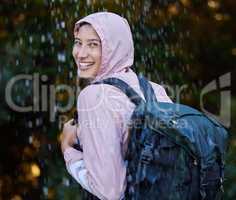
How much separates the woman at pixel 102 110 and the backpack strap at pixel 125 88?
11 mm

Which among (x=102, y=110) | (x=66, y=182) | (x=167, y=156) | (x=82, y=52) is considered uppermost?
(x=82, y=52)

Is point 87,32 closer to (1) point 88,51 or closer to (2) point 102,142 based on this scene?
(1) point 88,51

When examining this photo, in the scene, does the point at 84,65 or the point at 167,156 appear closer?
the point at 167,156

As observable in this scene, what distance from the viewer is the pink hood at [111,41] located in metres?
1.76

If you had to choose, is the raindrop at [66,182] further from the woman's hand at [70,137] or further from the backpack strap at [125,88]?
the backpack strap at [125,88]

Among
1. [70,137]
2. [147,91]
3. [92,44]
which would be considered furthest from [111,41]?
[70,137]

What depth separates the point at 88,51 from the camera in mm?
1798

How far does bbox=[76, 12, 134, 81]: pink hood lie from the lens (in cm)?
176

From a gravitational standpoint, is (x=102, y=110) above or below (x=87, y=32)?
below

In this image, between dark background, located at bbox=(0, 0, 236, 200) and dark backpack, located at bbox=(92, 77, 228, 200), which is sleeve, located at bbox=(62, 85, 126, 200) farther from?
dark background, located at bbox=(0, 0, 236, 200)

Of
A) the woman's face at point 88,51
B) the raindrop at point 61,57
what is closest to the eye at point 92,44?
the woman's face at point 88,51

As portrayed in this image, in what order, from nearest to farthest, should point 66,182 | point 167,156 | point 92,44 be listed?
1. point 167,156
2. point 92,44
3. point 66,182

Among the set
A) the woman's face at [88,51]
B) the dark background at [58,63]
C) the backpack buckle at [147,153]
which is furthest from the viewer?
the dark background at [58,63]

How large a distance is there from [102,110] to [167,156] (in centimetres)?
18
